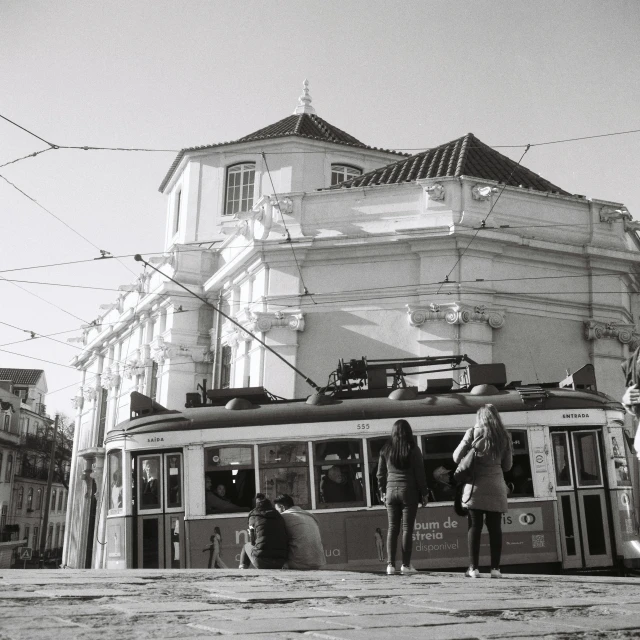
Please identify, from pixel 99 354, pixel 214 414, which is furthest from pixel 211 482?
pixel 99 354

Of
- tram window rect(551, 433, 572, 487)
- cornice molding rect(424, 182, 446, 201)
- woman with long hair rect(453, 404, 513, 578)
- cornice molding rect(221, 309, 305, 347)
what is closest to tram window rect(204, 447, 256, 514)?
tram window rect(551, 433, 572, 487)

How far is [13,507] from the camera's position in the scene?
6869cm

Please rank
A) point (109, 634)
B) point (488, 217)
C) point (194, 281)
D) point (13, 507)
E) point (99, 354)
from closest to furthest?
point (109, 634) < point (488, 217) < point (194, 281) < point (99, 354) < point (13, 507)

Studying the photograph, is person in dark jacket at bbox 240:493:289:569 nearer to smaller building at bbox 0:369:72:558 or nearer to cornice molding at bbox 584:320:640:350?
cornice molding at bbox 584:320:640:350

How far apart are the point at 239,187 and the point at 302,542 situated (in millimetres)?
26646

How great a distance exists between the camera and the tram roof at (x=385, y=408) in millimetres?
14688

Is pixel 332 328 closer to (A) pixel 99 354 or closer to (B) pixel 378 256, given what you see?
(B) pixel 378 256

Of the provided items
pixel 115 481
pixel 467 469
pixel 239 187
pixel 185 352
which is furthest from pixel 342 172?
pixel 467 469

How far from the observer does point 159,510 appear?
1491 cm

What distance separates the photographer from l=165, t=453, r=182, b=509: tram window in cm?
1485

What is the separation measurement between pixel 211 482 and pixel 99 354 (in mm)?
29903

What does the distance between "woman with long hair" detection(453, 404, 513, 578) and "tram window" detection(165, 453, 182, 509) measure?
266 inches

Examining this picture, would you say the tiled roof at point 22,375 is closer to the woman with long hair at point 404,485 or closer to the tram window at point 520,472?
the tram window at point 520,472

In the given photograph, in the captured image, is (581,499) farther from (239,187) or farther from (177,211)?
(177,211)
